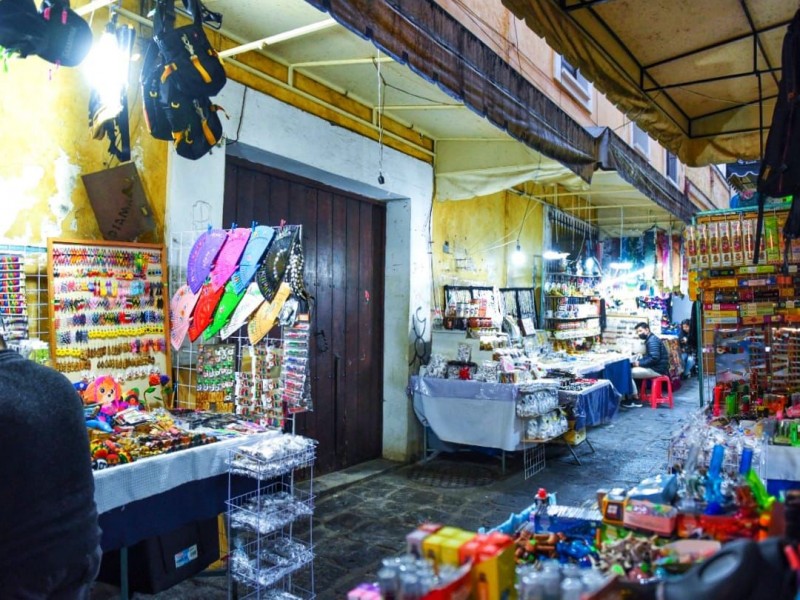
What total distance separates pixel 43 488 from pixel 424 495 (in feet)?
13.6

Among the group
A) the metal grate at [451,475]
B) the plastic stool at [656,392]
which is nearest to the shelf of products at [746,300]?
the metal grate at [451,475]

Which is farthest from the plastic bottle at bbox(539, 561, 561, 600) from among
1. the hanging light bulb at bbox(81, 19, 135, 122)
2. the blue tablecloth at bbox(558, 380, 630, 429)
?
the blue tablecloth at bbox(558, 380, 630, 429)

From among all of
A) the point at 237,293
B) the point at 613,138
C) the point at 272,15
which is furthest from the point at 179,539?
the point at 613,138

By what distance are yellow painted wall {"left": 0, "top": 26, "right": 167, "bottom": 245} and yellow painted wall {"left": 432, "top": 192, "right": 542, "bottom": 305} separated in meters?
4.29

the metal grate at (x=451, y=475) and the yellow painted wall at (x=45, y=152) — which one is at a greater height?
the yellow painted wall at (x=45, y=152)

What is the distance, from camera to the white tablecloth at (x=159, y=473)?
2777 mm

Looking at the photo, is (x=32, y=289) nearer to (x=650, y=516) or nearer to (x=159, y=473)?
(x=159, y=473)

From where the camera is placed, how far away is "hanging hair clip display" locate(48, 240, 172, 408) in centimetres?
354

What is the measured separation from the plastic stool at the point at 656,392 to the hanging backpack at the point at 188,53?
992cm

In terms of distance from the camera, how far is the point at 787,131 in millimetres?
2736

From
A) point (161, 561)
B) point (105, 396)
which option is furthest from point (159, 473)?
point (105, 396)

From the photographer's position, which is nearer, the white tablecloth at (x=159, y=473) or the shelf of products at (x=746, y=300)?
the white tablecloth at (x=159, y=473)

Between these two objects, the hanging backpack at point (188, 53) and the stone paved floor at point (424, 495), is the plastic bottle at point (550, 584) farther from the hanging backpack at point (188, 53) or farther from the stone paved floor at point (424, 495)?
the hanging backpack at point (188, 53)

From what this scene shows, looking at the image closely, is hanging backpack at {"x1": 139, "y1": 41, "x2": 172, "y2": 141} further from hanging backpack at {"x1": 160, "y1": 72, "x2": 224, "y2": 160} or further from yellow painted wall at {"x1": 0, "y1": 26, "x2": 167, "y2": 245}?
yellow painted wall at {"x1": 0, "y1": 26, "x2": 167, "y2": 245}
